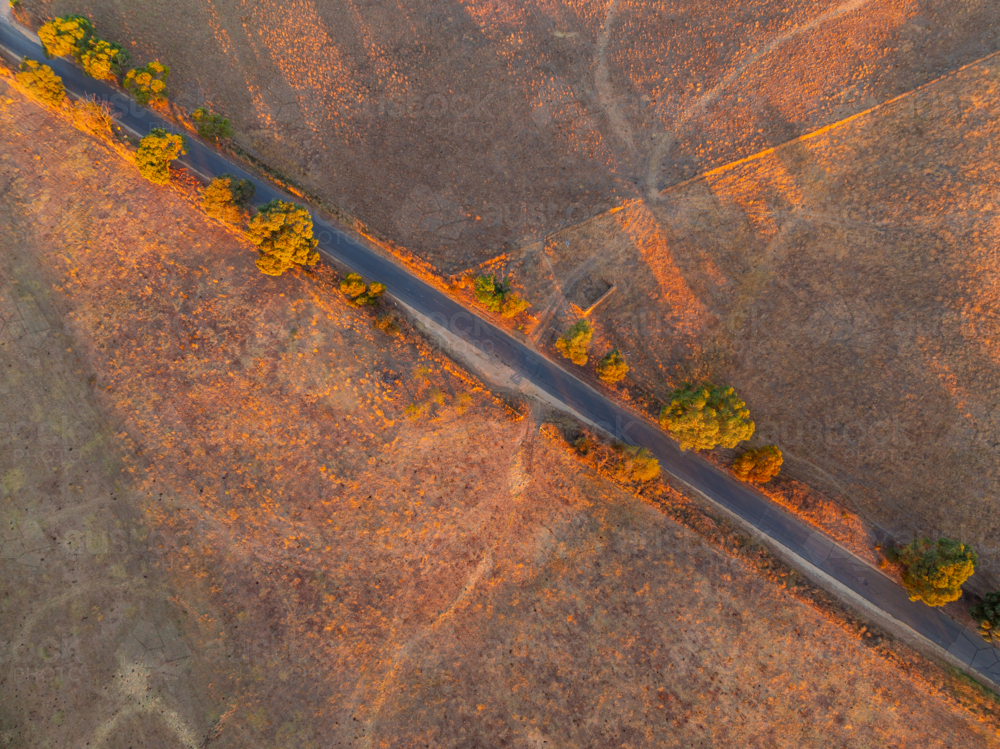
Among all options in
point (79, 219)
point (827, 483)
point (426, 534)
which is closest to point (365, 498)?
point (426, 534)

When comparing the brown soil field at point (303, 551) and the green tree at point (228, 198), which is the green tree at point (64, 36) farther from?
the green tree at point (228, 198)

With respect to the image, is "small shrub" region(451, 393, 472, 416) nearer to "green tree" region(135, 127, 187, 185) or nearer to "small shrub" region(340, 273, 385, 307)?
"small shrub" region(340, 273, 385, 307)

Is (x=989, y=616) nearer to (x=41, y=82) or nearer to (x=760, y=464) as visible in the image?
(x=760, y=464)

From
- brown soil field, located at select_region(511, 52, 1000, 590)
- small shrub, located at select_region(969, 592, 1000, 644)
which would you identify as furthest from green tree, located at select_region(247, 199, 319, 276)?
small shrub, located at select_region(969, 592, 1000, 644)

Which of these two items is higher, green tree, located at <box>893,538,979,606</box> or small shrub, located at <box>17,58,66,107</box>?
small shrub, located at <box>17,58,66,107</box>

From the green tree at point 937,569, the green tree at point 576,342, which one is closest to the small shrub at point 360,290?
the green tree at point 576,342

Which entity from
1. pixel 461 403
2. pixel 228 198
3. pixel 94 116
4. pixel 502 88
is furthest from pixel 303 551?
pixel 502 88

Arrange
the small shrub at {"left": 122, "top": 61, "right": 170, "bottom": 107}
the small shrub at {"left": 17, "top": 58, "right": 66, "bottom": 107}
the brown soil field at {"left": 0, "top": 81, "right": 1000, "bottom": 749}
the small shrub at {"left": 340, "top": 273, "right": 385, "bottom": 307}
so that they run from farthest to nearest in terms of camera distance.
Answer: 1. the small shrub at {"left": 122, "top": 61, "right": 170, "bottom": 107}
2. the small shrub at {"left": 340, "top": 273, "right": 385, "bottom": 307}
3. the small shrub at {"left": 17, "top": 58, "right": 66, "bottom": 107}
4. the brown soil field at {"left": 0, "top": 81, "right": 1000, "bottom": 749}
